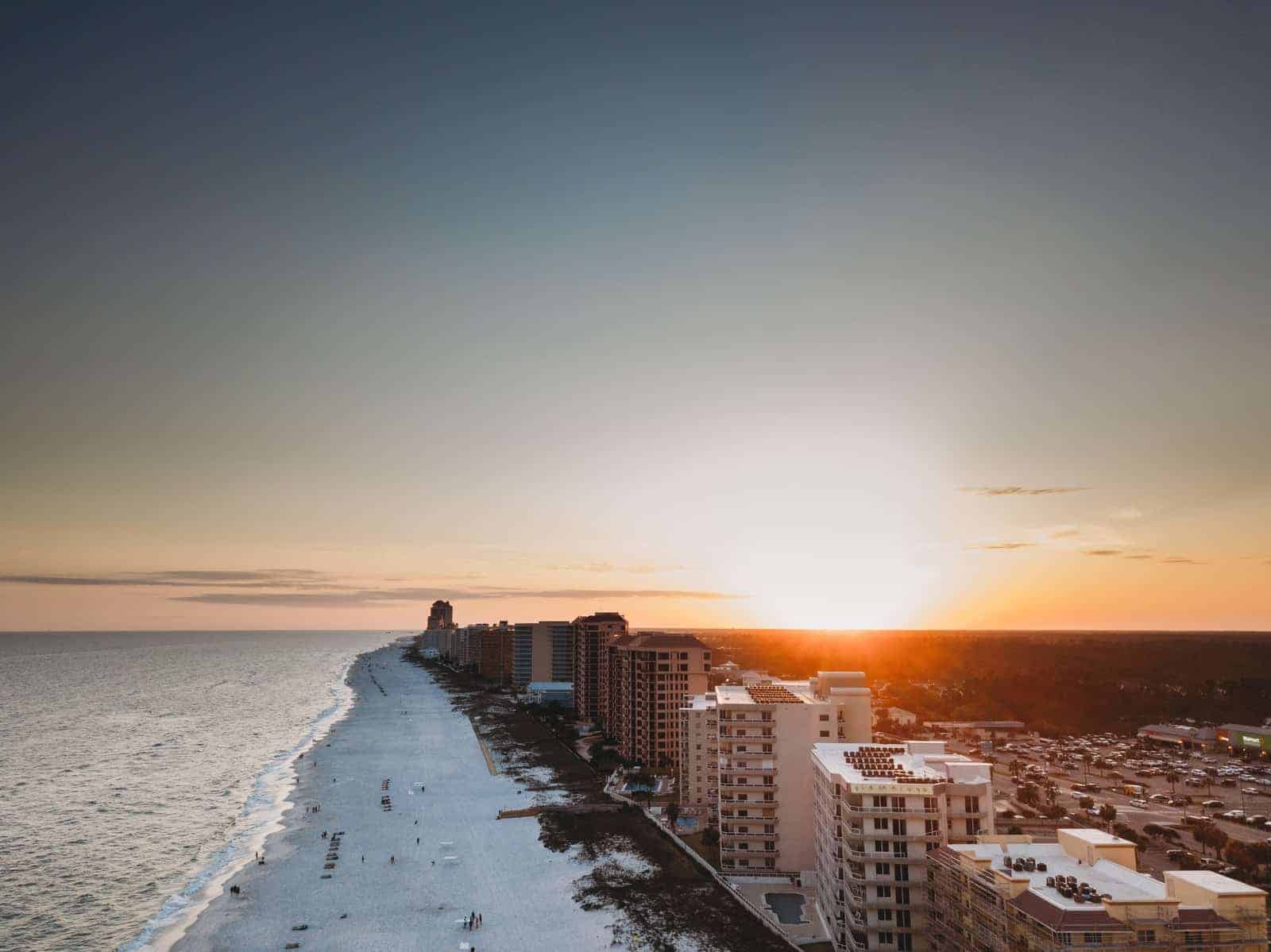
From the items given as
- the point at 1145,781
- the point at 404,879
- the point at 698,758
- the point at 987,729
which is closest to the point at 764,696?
the point at 698,758

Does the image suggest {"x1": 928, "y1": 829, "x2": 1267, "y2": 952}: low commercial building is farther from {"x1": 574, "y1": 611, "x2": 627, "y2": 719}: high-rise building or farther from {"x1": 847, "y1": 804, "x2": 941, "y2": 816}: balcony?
{"x1": 574, "y1": 611, "x2": 627, "y2": 719}: high-rise building

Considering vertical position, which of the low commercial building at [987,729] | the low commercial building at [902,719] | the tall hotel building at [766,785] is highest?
the tall hotel building at [766,785]

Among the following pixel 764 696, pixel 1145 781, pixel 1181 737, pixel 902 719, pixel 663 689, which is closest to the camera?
pixel 764 696

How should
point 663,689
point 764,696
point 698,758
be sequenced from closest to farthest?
point 764,696 → point 698,758 → point 663,689

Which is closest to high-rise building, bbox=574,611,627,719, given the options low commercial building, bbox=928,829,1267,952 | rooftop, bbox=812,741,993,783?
rooftop, bbox=812,741,993,783

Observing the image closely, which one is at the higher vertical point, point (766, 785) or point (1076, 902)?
point (1076, 902)

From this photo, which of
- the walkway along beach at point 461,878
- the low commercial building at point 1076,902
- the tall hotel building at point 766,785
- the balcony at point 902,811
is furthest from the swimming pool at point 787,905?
the balcony at point 902,811

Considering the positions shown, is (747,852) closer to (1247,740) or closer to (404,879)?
(404,879)

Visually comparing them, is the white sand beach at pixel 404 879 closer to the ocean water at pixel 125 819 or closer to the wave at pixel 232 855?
the wave at pixel 232 855
